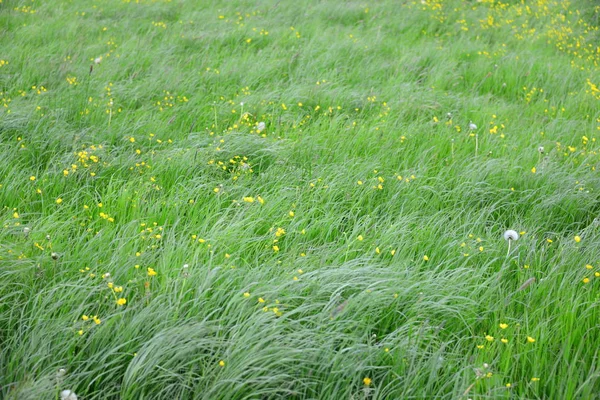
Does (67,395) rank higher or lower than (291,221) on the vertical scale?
higher

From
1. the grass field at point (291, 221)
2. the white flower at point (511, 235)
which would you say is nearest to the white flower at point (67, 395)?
the grass field at point (291, 221)

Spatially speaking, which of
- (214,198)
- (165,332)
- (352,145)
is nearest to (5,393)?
(165,332)

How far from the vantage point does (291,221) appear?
3.03 meters

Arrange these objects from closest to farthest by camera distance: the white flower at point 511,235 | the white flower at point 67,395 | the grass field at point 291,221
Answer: the white flower at point 67,395, the grass field at point 291,221, the white flower at point 511,235

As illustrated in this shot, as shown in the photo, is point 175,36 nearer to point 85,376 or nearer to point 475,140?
point 475,140

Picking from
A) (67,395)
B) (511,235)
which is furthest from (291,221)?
(67,395)

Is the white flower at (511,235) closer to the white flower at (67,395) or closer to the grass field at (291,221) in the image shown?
the grass field at (291,221)

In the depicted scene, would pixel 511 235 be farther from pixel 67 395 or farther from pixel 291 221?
pixel 67 395

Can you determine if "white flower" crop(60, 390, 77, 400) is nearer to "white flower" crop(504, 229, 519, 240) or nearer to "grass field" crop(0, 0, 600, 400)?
"grass field" crop(0, 0, 600, 400)

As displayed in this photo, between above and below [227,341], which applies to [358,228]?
below

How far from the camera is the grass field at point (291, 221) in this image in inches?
80.6

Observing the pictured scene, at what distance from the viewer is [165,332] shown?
6.81 feet

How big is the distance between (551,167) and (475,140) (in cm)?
68

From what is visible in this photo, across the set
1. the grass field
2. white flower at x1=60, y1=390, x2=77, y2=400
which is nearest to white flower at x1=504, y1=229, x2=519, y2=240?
the grass field
